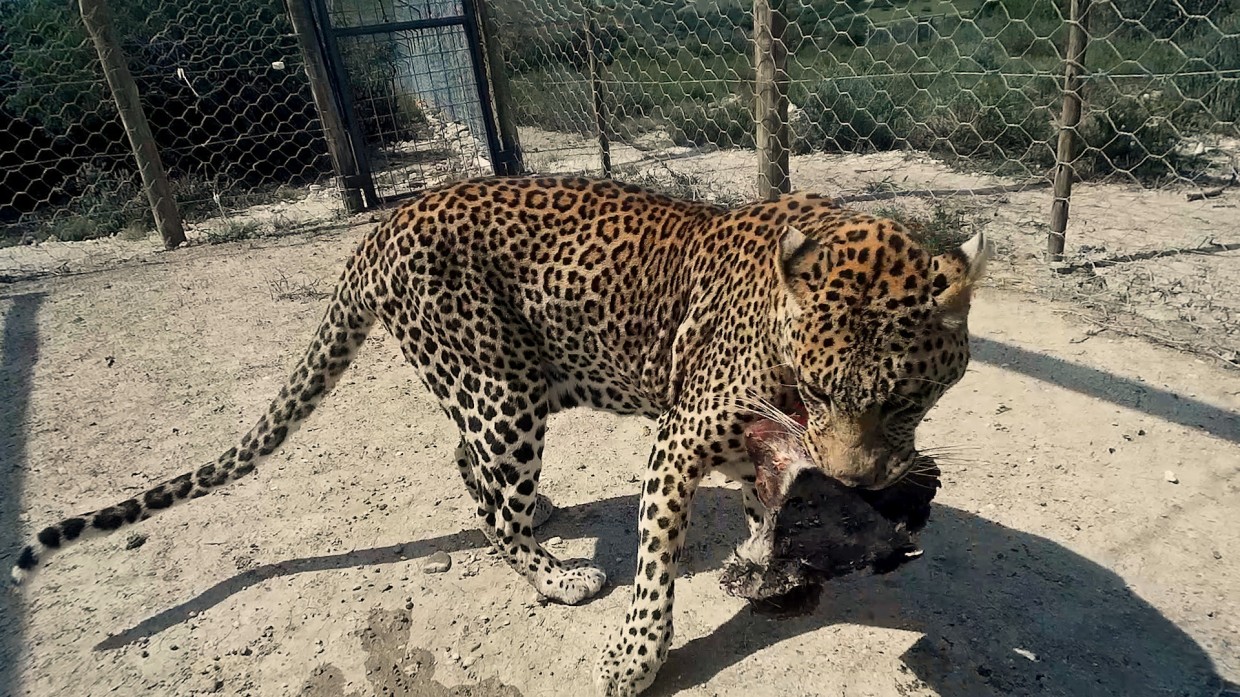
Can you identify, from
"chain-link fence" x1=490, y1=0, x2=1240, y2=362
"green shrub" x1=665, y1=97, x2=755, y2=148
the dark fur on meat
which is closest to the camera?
the dark fur on meat

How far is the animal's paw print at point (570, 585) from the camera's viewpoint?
339 centimetres

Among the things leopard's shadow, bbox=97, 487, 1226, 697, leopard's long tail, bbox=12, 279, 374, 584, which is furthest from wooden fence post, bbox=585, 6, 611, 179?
leopard's shadow, bbox=97, 487, 1226, 697

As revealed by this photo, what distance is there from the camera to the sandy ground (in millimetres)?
2941

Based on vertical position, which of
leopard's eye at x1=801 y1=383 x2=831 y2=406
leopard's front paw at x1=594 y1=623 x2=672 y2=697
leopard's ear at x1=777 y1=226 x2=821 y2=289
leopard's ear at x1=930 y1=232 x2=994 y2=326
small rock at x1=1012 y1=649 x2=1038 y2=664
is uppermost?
leopard's ear at x1=777 y1=226 x2=821 y2=289

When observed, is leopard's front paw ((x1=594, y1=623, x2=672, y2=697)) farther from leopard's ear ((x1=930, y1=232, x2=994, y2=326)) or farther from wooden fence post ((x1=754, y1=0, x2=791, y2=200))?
wooden fence post ((x1=754, y1=0, x2=791, y2=200))

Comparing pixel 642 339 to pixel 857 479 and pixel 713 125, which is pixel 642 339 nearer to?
pixel 857 479

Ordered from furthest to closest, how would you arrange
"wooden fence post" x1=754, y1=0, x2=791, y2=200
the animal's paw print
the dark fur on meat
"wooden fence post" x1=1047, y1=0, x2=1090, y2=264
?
"wooden fence post" x1=754, y1=0, x2=791, y2=200 < "wooden fence post" x1=1047, y1=0, x2=1090, y2=264 < the animal's paw print < the dark fur on meat

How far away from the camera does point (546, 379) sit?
10.7 ft

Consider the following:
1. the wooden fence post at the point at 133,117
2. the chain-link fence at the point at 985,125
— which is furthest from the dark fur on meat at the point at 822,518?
the wooden fence post at the point at 133,117

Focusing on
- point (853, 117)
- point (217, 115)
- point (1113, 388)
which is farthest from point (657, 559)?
point (217, 115)

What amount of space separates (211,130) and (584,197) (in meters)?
11.0

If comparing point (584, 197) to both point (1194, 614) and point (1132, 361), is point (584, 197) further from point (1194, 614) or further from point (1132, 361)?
point (1132, 361)

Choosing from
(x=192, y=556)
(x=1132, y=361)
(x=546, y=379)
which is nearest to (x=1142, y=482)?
(x=1132, y=361)

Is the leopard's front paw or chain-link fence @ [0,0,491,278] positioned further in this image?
chain-link fence @ [0,0,491,278]
